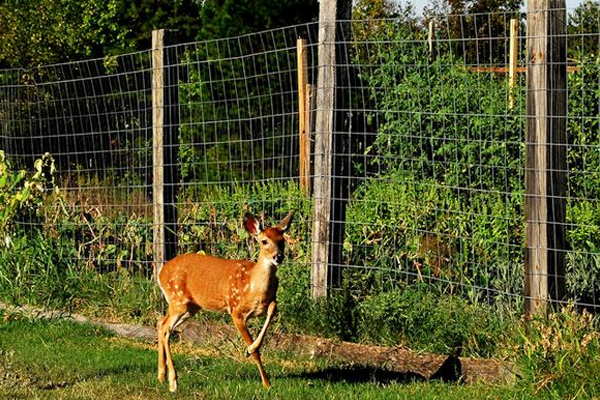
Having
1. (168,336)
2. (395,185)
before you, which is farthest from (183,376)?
(395,185)

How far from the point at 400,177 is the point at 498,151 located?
117 cm

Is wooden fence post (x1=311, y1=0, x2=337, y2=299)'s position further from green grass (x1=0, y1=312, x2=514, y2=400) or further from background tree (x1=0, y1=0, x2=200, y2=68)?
background tree (x1=0, y1=0, x2=200, y2=68)

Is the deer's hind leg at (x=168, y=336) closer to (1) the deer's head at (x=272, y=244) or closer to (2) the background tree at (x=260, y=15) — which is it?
(1) the deer's head at (x=272, y=244)

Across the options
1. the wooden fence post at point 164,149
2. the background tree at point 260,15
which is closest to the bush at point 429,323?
the wooden fence post at point 164,149

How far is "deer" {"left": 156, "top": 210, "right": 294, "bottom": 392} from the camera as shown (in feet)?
26.1

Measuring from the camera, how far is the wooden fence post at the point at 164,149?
1101 centimetres

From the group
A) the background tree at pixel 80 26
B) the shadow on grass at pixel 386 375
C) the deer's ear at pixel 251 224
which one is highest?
the background tree at pixel 80 26

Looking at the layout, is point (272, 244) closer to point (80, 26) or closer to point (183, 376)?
point (183, 376)

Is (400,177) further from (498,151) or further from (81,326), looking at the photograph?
(81,326)

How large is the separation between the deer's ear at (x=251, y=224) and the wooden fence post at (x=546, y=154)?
1834mm

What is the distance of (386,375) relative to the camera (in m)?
8.59

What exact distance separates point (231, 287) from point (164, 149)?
10.0 feet

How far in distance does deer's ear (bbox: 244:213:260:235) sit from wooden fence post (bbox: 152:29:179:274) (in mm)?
2960

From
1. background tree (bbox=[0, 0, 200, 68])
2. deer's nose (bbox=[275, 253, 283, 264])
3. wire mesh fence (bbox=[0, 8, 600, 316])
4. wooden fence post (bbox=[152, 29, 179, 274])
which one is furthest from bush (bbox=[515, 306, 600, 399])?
background tree (bbox=[0, 0, 200, 68])
